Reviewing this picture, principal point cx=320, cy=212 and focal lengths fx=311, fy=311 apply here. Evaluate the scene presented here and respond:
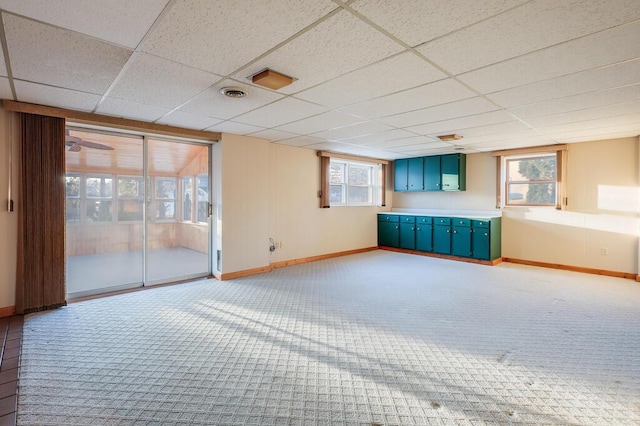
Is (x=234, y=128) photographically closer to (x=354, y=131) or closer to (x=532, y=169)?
(x=354, y=131)

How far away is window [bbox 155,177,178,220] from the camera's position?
15.4ft

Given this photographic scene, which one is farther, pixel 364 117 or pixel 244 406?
pixel 364 117

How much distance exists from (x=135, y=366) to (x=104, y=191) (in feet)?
9.27

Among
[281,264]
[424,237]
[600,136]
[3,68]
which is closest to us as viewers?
[3,68]

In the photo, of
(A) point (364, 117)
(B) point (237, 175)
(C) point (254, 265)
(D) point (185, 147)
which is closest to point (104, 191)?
(D) point (185, 147)

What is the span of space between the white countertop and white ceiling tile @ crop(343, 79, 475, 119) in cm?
365

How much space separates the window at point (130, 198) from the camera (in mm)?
4359

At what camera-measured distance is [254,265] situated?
5262 mm

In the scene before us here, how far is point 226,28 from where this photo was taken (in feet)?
6.19

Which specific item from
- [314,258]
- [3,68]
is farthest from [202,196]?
[3,68]

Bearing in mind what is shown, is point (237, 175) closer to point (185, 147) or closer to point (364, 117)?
point (185, 147)

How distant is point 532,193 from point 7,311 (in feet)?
26.9

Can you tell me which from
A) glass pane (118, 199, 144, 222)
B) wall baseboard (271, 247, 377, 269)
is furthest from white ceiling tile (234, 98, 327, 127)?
wall baseboard (271, 247, 377, 269)

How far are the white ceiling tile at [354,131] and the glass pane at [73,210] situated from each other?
11.1ft
